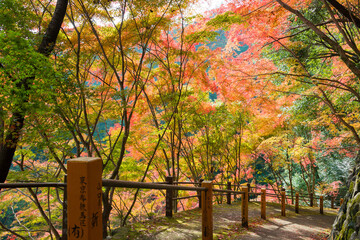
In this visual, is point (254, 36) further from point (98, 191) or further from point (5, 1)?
point (98, 191)

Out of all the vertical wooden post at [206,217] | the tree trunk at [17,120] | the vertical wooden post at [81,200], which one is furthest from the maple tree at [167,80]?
the vertical wooden post at [81,200]

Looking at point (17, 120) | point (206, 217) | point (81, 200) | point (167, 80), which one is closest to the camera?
point (81, 200)

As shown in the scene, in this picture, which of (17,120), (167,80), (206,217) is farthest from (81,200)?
(167,80)

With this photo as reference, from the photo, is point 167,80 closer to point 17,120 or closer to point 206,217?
point 17,120

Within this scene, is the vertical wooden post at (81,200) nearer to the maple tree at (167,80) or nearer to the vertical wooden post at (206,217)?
the vertical wooden post at (206,217)

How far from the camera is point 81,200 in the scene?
1304mm

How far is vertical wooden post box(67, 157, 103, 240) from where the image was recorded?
4.20 feet

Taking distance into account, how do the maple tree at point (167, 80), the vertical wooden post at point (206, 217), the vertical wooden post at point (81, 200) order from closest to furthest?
the vertical wooden post at point (81, 200) → the vertical wooden post at point (206, 217) → the maple tree at point (167, 80)

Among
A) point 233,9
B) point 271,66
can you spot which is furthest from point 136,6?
point 271,66

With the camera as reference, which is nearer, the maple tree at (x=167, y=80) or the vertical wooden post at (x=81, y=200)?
the vertical wooden post at (x=81, y=200)

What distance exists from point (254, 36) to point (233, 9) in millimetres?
1317

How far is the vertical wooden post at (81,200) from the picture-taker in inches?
50.4

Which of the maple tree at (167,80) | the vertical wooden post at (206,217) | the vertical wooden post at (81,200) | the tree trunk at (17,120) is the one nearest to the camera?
the vertical wooden post at (81,200)

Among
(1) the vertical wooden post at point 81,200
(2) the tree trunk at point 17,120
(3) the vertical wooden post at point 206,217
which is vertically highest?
(2) the tree trunk at point 17,120
